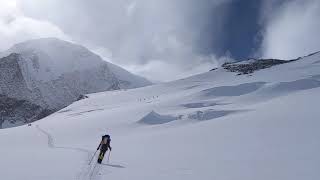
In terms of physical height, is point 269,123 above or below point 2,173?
above

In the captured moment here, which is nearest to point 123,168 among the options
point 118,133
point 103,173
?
point 103,173

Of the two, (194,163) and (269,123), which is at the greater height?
(269,123)

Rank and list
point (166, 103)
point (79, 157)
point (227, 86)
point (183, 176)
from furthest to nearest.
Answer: point (227, 86) < point (166, 103) < point (79, 157) < point (183, 176)

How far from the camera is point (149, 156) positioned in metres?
20.5

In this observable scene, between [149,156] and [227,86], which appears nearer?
[149,156]

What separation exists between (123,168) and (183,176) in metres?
3.44

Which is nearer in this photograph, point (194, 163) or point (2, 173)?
point (2, 173)

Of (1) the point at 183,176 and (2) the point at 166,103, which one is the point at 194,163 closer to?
(1) the point at 183,176

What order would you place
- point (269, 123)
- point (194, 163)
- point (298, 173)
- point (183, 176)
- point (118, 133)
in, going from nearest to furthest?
point (298, 173) → point (183, 176) → point (194, 163) → point (269, 123) → point (118, 133)

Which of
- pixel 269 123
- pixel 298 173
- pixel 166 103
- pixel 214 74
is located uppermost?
pixel 214 74

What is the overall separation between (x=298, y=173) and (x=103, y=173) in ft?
22.9

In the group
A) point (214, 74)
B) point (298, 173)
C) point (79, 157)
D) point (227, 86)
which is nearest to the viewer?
point (298, 173)

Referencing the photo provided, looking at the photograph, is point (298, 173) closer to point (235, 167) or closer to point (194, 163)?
point (235, 167)

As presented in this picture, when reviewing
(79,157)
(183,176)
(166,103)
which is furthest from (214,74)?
(183,176)
